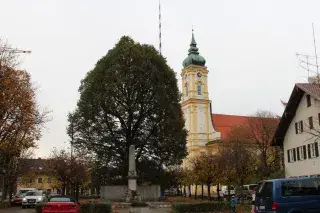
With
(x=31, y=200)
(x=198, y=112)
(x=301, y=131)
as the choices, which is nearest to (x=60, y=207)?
(x=31, y=200)

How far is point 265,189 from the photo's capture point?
54.9ft

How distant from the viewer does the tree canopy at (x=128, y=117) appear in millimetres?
46750

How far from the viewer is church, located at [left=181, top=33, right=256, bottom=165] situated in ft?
312

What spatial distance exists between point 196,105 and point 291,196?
81.0m

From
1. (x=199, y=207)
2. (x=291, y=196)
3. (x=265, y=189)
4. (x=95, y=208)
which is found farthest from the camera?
(x=199, y=207)

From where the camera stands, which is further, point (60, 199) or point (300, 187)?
point (60, 199)

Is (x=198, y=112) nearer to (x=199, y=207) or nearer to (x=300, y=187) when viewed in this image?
(x=199, y=207)

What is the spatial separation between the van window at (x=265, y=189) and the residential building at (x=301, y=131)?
20.3 meters

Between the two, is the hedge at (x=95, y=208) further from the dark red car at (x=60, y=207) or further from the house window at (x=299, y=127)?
the house window at (x=299, y=127)

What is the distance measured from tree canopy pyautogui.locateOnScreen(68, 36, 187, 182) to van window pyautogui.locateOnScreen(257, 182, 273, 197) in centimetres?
2952

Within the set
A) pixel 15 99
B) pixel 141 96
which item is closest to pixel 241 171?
pixel 141 96

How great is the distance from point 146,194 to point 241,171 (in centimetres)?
965

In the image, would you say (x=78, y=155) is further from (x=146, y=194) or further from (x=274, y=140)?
(x=274, y=140)

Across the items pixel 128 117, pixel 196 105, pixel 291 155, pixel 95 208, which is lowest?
pixel 95 208
